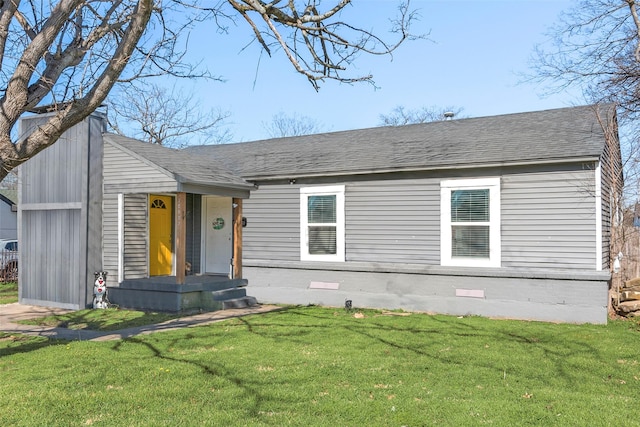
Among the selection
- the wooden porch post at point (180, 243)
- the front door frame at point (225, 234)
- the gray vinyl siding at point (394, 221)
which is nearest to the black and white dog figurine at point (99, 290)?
the wooden porch post at point (180, 243)

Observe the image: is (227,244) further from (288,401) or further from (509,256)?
(288,401)

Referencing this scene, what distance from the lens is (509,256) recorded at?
1077 cm

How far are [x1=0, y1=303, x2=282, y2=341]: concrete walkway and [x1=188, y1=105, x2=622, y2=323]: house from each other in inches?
73.6

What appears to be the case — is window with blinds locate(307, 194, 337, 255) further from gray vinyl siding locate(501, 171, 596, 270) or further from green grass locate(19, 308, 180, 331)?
gray vinyl siding locate(501, 171, 596, 270)

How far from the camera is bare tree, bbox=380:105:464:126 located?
40.5 metres

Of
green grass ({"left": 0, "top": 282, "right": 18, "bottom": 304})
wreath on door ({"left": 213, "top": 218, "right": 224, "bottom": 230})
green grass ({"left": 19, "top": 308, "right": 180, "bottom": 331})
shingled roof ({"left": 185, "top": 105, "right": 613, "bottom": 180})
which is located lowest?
green grass ({"left": 0, "top": 282, "right": 18, "bottom": 304})

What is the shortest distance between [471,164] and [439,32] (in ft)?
14.0

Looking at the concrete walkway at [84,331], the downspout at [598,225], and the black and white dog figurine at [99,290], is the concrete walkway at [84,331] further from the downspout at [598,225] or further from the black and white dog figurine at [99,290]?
the downspout at [598,225]

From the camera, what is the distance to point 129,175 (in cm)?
1230

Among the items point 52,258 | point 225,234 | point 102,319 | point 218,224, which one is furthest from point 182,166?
point 102,319

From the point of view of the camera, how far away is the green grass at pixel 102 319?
10141mm

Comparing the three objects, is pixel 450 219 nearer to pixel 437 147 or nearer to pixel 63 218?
pixel 437 147

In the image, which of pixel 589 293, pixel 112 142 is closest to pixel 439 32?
pixel 589 293

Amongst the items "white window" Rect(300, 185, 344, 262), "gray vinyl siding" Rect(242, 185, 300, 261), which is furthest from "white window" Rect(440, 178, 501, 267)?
"gray vinyl siding" Rect(242, 185, 300, 261)
